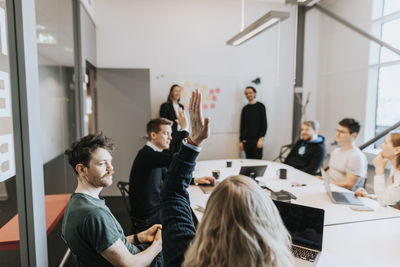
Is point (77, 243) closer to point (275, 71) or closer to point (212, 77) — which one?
point (212, 77)

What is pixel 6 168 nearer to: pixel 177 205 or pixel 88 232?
pixel 88 232

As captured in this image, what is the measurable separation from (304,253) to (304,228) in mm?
120

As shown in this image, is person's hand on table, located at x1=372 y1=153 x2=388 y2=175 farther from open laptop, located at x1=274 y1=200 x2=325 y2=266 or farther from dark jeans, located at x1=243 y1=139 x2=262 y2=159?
dark jeans, located at x1=243 y1=139 x2=262 y2=159

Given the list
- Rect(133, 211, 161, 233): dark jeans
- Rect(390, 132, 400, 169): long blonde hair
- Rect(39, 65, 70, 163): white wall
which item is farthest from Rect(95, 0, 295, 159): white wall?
Rect(390, 132, 400, 169): long blonde hair

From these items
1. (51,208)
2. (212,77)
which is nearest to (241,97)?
(212,77)

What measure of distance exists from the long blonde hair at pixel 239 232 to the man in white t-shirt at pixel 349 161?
92.9 inches

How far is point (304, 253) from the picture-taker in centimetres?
133

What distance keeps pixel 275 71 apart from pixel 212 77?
127 cm

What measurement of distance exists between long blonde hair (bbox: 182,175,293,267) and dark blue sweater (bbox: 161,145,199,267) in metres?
0.16

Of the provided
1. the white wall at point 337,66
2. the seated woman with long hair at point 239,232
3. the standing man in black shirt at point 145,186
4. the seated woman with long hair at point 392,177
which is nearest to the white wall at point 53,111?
the standing man in black shirt at point 145,186

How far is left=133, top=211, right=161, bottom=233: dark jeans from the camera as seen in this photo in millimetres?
2041

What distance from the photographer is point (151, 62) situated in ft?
15.1

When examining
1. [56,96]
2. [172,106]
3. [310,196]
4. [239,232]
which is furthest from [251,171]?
[172,106]

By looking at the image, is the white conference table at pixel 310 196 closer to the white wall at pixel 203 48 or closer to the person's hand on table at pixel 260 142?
the person's hand on table at pixel 260 142
